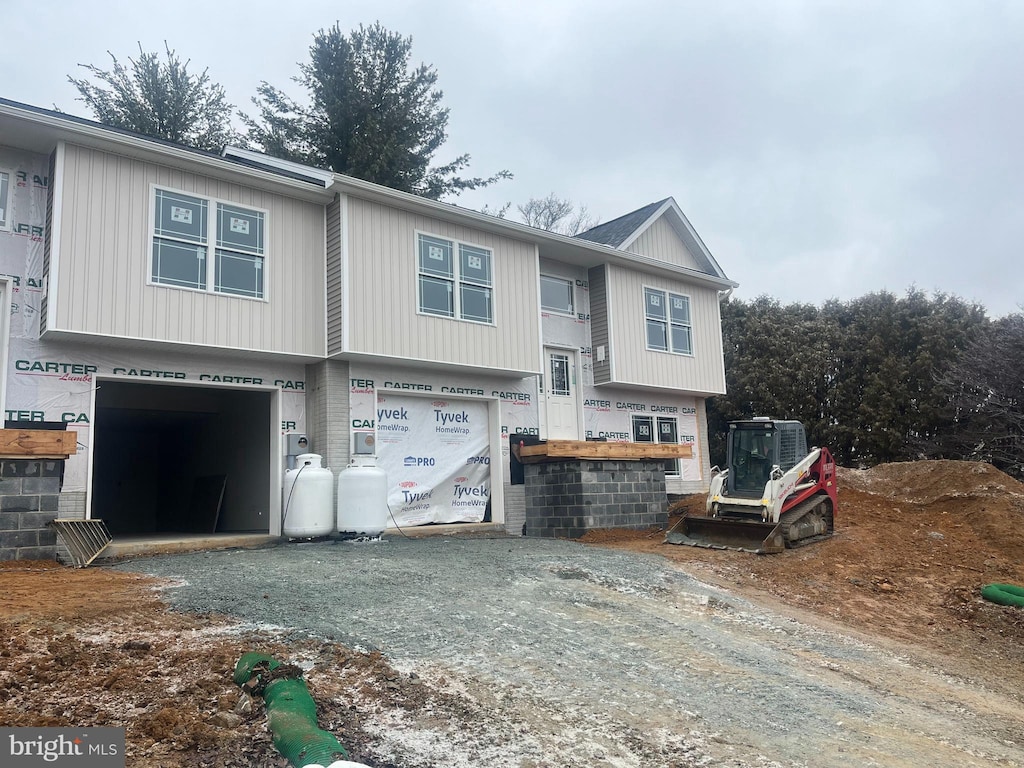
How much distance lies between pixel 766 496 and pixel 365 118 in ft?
70.1

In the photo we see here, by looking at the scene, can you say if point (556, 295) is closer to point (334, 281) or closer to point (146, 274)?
point (334, 281)

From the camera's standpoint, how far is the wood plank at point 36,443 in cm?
928

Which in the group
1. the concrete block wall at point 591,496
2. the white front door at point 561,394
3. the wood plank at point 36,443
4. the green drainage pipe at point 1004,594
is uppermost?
the white front door at point 561,394

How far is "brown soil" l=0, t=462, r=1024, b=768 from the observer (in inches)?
156

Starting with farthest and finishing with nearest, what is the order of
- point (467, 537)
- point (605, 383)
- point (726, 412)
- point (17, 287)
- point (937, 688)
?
point (726, 412) < point (605, 383) < point (467, 537) < point (17, 287) < point (937, 688)

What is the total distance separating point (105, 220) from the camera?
10977 millimetres

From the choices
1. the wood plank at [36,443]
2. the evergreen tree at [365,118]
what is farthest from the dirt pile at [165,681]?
the evergreen tree at [365,118]

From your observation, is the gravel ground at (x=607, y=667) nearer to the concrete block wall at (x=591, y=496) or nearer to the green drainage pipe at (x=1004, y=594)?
the green drainage pipe at (x=1004, y=594)

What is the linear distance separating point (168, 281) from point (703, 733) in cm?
998

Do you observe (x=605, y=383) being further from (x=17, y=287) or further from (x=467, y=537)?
(x=17, y=287)

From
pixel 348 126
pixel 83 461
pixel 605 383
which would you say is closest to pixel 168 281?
pixel 83 461

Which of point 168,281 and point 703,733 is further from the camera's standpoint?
point 168,281

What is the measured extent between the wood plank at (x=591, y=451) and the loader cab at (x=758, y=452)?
6.54 ft

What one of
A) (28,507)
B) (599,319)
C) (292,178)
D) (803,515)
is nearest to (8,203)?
(292,178)
